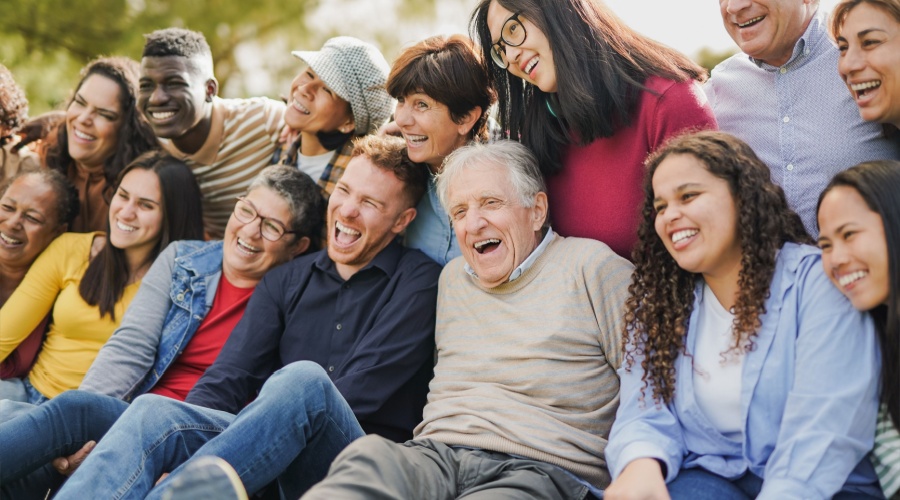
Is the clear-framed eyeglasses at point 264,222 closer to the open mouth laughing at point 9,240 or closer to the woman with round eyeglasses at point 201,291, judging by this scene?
the woman with round eyeglasses at point 201,291

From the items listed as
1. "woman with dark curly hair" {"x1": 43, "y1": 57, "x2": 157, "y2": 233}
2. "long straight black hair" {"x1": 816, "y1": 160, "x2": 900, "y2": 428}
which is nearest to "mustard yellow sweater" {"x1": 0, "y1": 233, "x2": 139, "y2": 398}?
"woman with dark curly hair" {"x1": 43, "y1": 57, "x2": 157, "y2": 233}

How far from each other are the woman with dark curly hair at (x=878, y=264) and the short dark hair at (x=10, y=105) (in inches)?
173

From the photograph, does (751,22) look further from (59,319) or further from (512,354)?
(59,319)

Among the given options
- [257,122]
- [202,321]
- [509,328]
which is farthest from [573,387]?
[257,122]

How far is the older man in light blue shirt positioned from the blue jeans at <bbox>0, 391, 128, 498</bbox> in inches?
106

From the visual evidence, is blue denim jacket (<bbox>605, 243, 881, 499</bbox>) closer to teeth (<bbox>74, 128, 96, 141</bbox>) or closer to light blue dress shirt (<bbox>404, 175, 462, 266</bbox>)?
light blue dress shirt (<bbox>404, 175, 462, 266</bbox>)

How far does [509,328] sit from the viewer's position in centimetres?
324

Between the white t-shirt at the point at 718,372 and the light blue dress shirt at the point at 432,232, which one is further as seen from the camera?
the light blue dress shirt at the point at 432,232

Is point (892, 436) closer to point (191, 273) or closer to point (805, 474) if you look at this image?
point (805, 474)

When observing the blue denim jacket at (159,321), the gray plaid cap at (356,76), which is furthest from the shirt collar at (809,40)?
the blue denim jacket at (159,321)

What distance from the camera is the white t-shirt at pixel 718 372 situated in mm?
2764

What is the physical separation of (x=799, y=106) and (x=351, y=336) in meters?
1.94

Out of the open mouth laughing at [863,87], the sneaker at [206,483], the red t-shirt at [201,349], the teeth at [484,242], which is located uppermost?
the open mouth laughing at [863,87]

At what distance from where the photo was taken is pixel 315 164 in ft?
15.3
